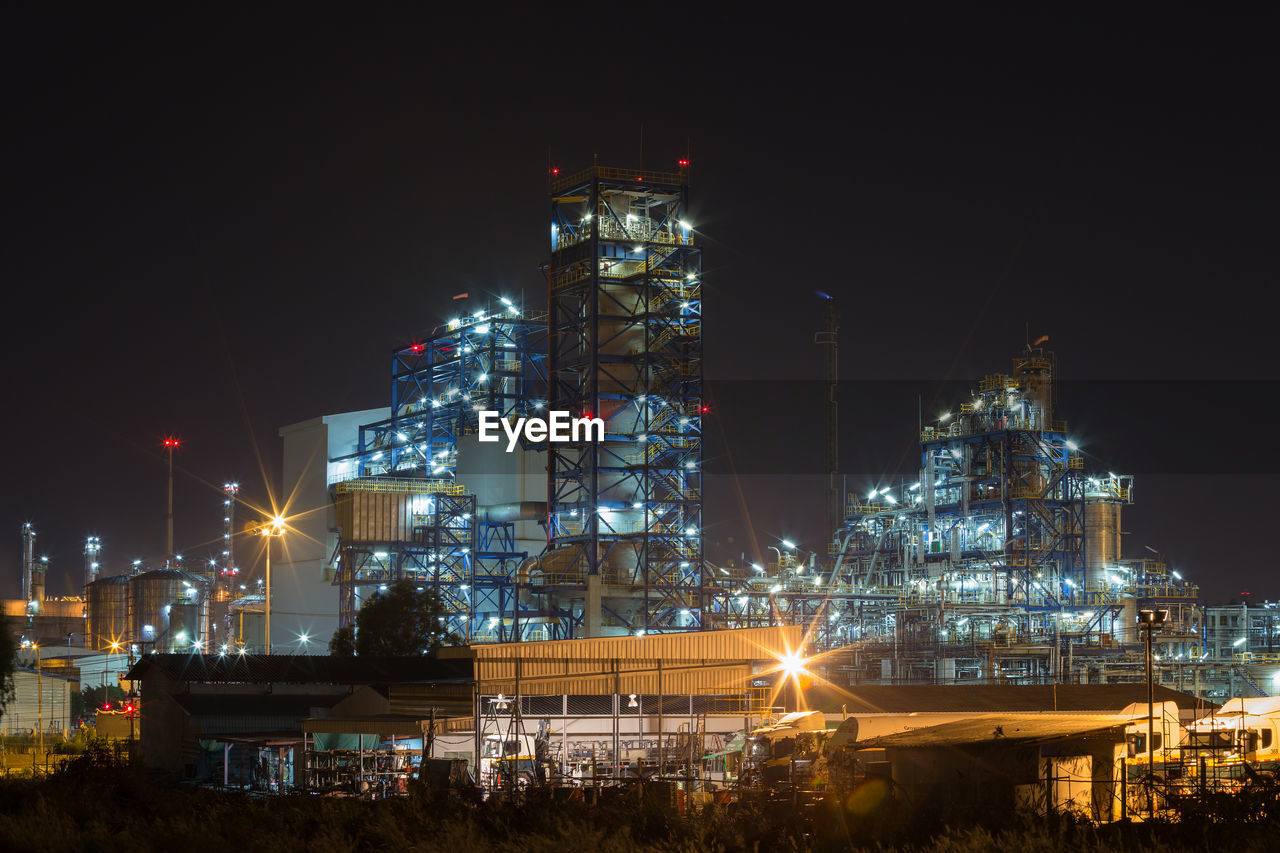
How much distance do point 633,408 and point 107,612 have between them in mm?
54024

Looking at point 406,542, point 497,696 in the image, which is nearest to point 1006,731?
point 497,696

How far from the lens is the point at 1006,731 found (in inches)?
1169

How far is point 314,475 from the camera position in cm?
9944

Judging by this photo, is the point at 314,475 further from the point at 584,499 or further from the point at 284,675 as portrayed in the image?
the point at 284,675

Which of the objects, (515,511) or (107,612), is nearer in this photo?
(515,511)

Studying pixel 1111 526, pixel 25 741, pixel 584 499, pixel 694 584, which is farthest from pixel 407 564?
pixel 1111 526

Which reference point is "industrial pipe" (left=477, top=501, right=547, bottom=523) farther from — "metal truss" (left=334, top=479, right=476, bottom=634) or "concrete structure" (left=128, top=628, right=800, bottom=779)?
"concrete structure" (left=128, top=628, right=800, bottom=779)

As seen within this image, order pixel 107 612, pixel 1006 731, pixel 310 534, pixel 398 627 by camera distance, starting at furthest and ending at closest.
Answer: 1. pixel 107 612
2. pixel 310 534
3. pixel 398 627
4. pixel 1006 731

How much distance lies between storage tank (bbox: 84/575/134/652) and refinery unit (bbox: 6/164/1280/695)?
27.0m

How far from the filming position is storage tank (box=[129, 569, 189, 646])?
110188 mm

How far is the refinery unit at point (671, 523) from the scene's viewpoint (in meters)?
81.0

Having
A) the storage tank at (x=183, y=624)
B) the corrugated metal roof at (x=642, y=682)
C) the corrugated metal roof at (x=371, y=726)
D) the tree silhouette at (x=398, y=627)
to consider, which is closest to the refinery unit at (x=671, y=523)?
the tree silhouette at (x=398, y=627)

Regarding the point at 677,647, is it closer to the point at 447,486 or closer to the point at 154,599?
the point at 447,486

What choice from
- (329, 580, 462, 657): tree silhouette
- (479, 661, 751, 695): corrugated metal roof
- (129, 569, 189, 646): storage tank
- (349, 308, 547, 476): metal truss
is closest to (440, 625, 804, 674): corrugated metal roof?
(479, 661, 751, 695): corrugated metal roof
